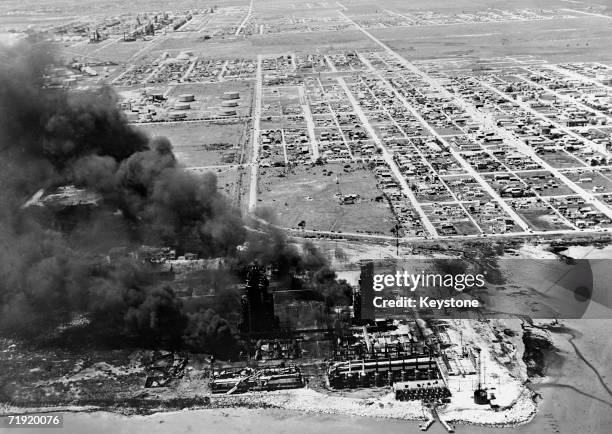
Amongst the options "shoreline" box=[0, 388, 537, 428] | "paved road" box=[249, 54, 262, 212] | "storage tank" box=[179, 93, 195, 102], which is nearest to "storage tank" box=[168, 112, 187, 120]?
"storage tank" box=[179, 93, 195, 102]

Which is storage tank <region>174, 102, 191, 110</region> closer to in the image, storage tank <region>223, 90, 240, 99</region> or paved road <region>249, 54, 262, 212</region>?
storage tank <region>223, 90, 240, 99</region>

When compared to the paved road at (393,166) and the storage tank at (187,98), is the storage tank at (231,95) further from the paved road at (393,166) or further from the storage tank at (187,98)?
the paved road at (393,166)

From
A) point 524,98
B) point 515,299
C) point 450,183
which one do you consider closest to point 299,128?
point 450,183

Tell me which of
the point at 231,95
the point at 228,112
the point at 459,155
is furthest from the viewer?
the point at 231,95

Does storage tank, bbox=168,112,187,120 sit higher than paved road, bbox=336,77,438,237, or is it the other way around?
paved road, bbox=336,77,438,237

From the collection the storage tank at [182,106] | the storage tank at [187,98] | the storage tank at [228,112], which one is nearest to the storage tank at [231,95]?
the storage tank at [187,98]

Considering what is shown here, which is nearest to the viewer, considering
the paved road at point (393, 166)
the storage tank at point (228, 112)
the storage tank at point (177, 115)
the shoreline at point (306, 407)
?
the shoreline at point (306, 407)

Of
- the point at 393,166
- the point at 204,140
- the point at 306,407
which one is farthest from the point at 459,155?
the point at 306,407

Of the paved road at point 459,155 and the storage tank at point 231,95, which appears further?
the storage tank at point 231,95

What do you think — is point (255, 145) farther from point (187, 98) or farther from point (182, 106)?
point (187, 98)

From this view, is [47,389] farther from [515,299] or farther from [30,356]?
[515,299]

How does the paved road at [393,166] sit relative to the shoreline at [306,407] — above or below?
above
